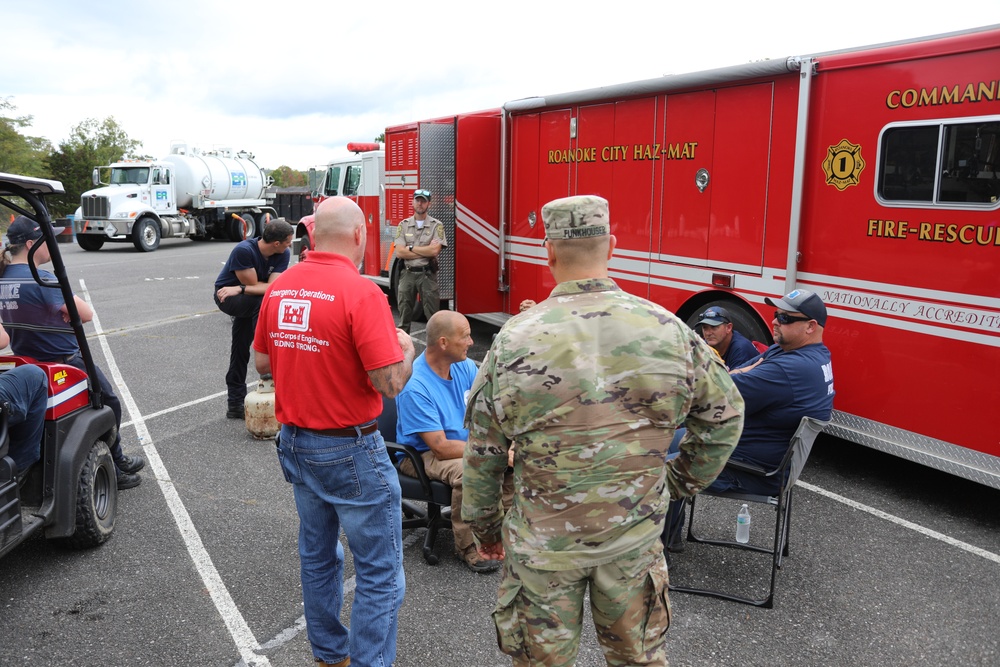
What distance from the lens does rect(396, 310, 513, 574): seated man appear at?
390 cm

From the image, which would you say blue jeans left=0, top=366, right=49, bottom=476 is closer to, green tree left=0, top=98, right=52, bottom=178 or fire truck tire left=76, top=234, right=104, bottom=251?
fire truck tire left=76, top=234, right=104, bottom=251

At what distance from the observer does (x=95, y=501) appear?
4.39m

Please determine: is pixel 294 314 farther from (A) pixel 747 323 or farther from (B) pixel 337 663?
(A) pixel 747 323

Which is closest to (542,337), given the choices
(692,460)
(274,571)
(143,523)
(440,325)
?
(692,460)

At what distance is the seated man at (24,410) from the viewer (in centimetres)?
365

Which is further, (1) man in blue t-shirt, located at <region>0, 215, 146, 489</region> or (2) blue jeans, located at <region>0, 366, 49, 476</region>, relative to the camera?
(1) man in blue t-shirt, located at <region>0, 215, 146, 489</region>

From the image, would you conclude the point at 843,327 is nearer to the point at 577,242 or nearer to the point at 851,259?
the point at 851,259

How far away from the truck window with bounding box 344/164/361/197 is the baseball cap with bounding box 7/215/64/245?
9272 mm

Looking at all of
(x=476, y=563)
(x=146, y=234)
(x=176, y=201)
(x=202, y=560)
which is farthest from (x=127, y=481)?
(x=176, y=201)

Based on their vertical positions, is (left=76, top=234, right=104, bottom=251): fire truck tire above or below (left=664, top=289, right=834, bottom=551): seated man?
below

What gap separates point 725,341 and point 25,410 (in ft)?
12.6

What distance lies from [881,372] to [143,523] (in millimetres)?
4649

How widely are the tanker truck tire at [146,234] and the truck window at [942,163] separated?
22058 mm

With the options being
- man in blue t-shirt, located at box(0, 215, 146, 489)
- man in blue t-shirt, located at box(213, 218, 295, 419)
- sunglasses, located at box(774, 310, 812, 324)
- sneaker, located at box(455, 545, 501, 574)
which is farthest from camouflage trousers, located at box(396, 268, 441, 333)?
sunglasses, located at box(774, 310, 812, 324)
